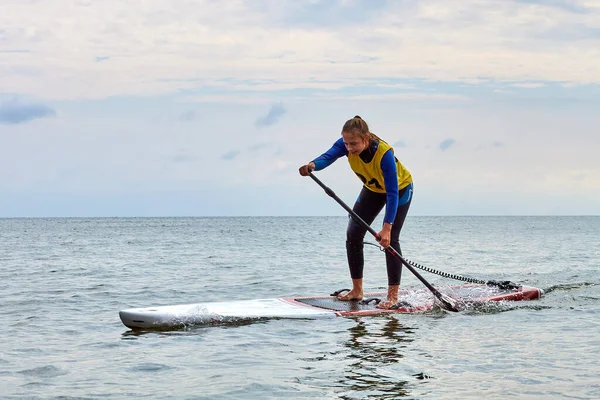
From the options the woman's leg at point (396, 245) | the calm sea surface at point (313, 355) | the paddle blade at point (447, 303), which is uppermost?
the woman's leg at point (396, 245)

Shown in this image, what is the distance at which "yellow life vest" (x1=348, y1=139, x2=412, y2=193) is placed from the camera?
778 cm

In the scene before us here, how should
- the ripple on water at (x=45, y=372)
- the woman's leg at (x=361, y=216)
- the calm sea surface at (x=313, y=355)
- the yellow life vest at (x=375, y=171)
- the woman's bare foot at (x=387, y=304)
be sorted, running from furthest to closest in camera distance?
the woman's bare foot at (x=387, y=304) < the woman's leg at (x=361, y=216) < the yellow life vest at (x=375, y=171) < the ripple on water at (x=45, y=372) < the calm sea surface at (x=313, y=355)

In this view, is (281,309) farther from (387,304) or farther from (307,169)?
(307,169)

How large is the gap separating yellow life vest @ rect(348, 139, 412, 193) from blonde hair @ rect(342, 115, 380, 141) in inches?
8.1

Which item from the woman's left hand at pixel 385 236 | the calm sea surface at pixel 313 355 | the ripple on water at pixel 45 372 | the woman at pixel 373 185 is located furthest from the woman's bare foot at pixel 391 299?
the ripple on water at pixel 45 372

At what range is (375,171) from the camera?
26.0 ft

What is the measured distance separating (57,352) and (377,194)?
3.87 metres

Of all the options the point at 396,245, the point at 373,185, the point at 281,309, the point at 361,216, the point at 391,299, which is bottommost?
the point at 281,309

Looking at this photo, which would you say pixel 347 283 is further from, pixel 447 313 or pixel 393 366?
pixel 393 366

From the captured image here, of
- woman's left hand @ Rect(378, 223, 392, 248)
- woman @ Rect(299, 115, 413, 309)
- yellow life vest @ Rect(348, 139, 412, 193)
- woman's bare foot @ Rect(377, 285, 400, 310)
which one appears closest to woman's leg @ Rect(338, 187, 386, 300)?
woman @ Rect(299, 115, 413, 309)

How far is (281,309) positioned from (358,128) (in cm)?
242

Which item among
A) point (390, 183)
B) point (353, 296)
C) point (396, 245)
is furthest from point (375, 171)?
point (353, 296)

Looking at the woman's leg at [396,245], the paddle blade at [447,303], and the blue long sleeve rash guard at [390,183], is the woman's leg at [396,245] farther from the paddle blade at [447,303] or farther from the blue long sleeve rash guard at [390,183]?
the paddle blade at [447,303]

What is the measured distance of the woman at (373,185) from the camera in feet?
25.3
